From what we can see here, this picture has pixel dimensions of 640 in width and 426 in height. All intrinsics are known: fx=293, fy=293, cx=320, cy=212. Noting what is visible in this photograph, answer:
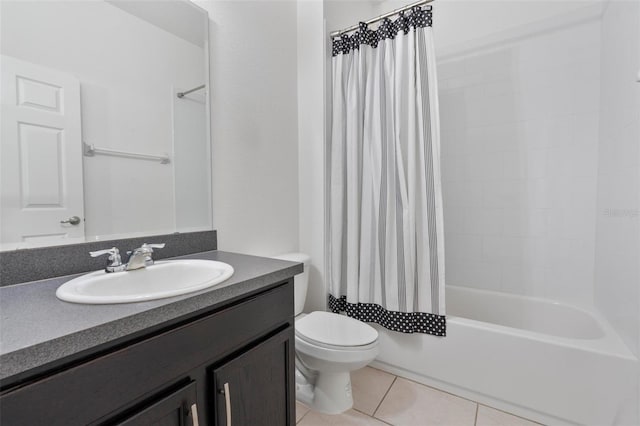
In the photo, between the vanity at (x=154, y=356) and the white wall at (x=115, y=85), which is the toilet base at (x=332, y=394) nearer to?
the vanity at (x=154, y=356)

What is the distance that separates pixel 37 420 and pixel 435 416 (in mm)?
Result: 1613

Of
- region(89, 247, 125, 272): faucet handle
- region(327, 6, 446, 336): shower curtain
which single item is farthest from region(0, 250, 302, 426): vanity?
region(327, 6, 446, 336): shower curtain

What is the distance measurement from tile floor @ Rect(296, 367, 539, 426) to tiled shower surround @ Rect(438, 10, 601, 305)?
897 millimetres

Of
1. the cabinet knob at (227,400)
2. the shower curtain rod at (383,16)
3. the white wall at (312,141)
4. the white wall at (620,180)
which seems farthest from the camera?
the white wall at (312,141)

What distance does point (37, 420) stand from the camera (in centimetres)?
50

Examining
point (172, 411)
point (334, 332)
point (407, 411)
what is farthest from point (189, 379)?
point (407, 411)

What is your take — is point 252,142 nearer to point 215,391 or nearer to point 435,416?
point 215,391

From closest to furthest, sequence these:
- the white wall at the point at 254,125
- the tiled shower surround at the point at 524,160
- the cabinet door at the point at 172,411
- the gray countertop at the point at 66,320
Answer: the gray countertop at the point at 66,320, the cabinet door at the point at 172,411, the white wall at the point at 254,125, the tiled shower surround at the point at 524,160

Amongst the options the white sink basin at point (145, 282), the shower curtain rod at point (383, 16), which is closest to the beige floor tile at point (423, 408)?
the white sink basin at point (145, 282)

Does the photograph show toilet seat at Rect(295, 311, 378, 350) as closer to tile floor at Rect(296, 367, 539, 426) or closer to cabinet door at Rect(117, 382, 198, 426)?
tile floor at Rect(296, 367, 539, 426)

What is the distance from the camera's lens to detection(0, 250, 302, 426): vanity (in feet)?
1.66

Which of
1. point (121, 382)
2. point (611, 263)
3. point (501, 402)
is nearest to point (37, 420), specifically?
point (121, 382)

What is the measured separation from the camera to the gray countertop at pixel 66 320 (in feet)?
1.60

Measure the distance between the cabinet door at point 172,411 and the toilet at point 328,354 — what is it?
750 millimetres
